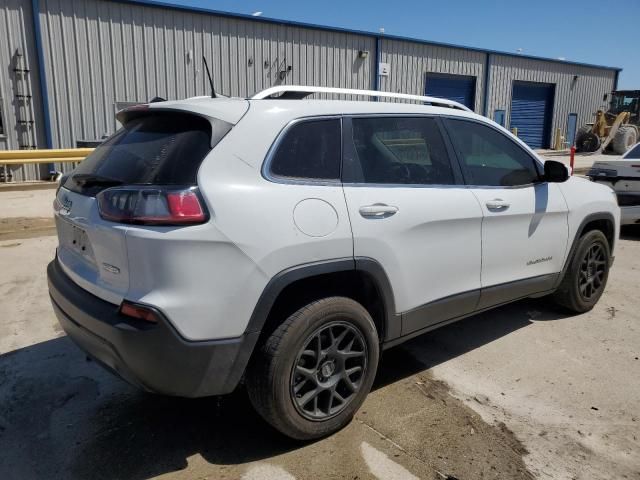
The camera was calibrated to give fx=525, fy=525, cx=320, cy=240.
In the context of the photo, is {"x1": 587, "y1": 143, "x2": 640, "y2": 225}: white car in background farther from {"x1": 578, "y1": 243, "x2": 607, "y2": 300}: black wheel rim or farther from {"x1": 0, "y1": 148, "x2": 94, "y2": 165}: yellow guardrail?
{"x1": 0, "y1": 148, "x2": 94, "y2": 165}: yellow guardrail

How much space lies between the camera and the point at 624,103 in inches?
1107

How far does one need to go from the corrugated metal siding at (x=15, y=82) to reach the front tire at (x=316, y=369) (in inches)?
510

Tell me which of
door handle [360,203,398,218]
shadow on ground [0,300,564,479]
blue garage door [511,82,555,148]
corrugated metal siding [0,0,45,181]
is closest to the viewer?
shadow on ground [0,300,564,479]

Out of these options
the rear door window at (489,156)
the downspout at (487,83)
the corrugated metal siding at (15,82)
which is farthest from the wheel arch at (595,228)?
the downspout at (487,83)

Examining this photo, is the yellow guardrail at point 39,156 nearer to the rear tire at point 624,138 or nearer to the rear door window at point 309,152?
the rear door window at point 309,152

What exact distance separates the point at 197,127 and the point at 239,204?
501 millimetres

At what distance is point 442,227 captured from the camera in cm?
328

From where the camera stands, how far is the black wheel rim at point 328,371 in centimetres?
273

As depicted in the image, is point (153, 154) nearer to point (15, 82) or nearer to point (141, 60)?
point (15, 82)

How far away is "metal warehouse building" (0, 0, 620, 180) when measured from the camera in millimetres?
13062

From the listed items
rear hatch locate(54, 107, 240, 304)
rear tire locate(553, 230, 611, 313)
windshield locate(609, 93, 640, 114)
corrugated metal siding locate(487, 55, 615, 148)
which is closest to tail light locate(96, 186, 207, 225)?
rear hatch locate(54, 107, 240, 304)

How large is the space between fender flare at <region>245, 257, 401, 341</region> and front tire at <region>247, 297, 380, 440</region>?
15 centimetres

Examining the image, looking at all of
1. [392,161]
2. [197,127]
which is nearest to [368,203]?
[392,161]

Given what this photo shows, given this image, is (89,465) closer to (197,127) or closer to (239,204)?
(239,204)
